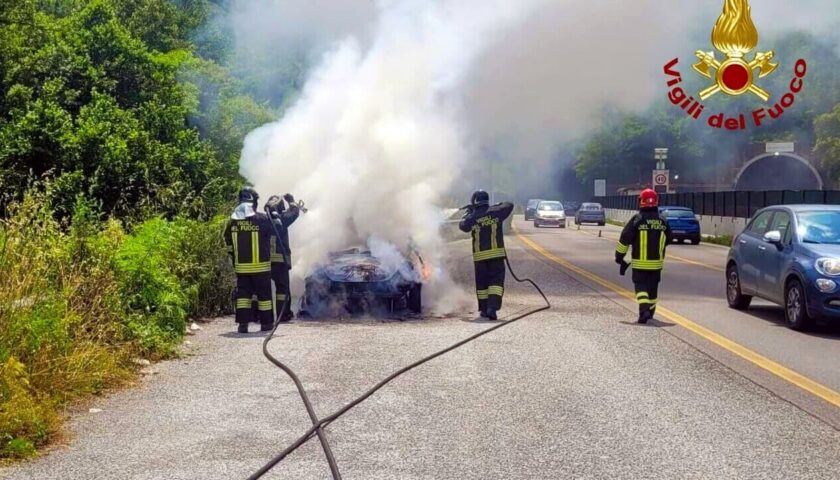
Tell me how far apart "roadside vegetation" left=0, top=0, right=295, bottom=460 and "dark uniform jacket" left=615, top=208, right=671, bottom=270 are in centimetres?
572

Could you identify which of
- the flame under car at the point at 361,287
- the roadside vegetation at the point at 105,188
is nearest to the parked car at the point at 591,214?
the roadside vegetation at the point at 105,188

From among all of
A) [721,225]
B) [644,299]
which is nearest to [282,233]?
[644,299]

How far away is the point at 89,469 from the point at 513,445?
270cm

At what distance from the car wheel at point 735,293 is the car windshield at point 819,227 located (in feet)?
5.37

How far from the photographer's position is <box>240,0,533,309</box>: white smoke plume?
1580cm

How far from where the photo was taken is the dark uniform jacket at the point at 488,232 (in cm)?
1387

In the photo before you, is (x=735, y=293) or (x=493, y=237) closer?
(x=493, y=237)

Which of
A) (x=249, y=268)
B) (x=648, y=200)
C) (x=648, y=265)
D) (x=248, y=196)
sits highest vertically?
(x=248, y=196)

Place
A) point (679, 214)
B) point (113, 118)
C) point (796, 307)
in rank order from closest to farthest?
1. point (796, 307)
2. point (113, 118)
3. point (679, 214)

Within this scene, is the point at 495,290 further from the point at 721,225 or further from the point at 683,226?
the point at 721,225

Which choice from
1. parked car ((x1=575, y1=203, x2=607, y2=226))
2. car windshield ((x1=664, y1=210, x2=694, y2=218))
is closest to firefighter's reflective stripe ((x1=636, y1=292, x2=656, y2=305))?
car windshield ((x1=664, y1=210, x2=694, y2=218))

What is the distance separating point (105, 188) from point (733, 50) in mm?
14444

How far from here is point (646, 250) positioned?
1354 centimetres

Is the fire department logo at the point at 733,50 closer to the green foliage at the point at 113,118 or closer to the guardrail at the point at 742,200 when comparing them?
the guardrail at the point at 742,200
